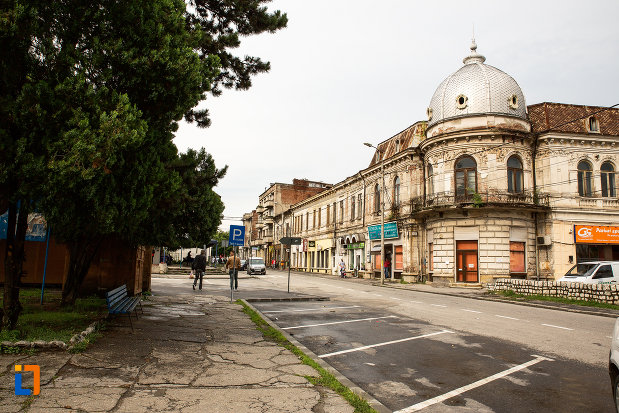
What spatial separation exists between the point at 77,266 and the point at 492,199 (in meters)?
23.8

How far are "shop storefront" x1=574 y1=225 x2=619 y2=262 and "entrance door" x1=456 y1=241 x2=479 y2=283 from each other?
667 centimetres

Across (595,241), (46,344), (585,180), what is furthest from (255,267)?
(46,344)

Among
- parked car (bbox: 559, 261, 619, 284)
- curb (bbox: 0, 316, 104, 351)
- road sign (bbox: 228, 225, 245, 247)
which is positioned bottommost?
curb (bbox: 0, 316, 104, 351)

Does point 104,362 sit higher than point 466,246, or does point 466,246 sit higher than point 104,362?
point 466,246

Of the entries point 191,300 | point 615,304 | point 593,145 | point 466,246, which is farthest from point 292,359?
point 593,145

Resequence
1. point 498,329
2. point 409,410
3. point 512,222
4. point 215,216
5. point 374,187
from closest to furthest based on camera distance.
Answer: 1. point 409,410
2. point 498,329
3. point 215,216
4. point 512,222
5. point 374,187

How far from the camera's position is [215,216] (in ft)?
41.6

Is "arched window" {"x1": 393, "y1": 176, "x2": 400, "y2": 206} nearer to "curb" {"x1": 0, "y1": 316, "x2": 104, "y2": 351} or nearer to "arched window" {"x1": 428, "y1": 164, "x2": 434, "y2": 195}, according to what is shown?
"arched window" {"x1": 428, "y1": 164, "x2": 434, "y2": 195}

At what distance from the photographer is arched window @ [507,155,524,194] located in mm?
27562

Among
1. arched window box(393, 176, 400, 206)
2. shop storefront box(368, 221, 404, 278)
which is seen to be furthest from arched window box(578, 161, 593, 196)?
shop storefront box(368, 221, 404, 278)

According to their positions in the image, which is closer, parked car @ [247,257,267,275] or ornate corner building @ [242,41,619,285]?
ornate corner building @ [242,41,619,285]

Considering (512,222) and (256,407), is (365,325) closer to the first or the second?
(256,407)

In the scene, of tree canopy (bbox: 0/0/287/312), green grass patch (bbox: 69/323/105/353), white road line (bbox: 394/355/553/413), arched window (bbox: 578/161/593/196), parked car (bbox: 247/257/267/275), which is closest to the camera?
white road line (bbox: 394/355/553/413)

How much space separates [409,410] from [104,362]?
4098 mm
